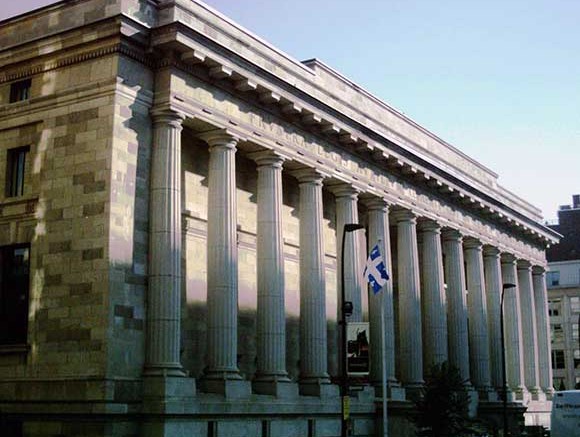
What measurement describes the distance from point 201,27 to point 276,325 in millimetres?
12531

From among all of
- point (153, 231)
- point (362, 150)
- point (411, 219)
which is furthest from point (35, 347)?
point (411, 219)

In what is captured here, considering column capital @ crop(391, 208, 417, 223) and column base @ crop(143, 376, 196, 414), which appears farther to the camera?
column capital @ crop(391, 208, 417, 223)

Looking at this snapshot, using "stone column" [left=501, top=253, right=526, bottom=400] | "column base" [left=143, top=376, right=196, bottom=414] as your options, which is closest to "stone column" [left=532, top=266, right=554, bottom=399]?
"stone column" [left=501, top=253, right=526, bottom=400]

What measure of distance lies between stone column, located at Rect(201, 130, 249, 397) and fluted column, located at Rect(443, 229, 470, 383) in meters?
23.5

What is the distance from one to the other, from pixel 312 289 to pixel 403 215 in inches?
445

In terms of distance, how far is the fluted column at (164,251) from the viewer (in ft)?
105

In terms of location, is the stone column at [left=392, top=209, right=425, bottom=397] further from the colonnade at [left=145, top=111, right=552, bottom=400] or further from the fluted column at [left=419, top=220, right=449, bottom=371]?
the fluted column at [left=419, top=220, right=449, bottom=371]

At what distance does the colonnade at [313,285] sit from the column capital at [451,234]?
0.20 ft

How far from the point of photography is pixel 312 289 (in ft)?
136

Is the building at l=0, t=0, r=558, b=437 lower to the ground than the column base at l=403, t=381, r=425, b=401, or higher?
higher

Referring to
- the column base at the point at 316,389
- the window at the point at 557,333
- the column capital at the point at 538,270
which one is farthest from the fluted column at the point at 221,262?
the window at the point at 557,333

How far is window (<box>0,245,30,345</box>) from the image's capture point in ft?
109

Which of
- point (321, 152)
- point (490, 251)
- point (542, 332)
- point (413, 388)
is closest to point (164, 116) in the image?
point (321, 152)

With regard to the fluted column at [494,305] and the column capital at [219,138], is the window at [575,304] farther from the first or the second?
the column capital at [219,138]
